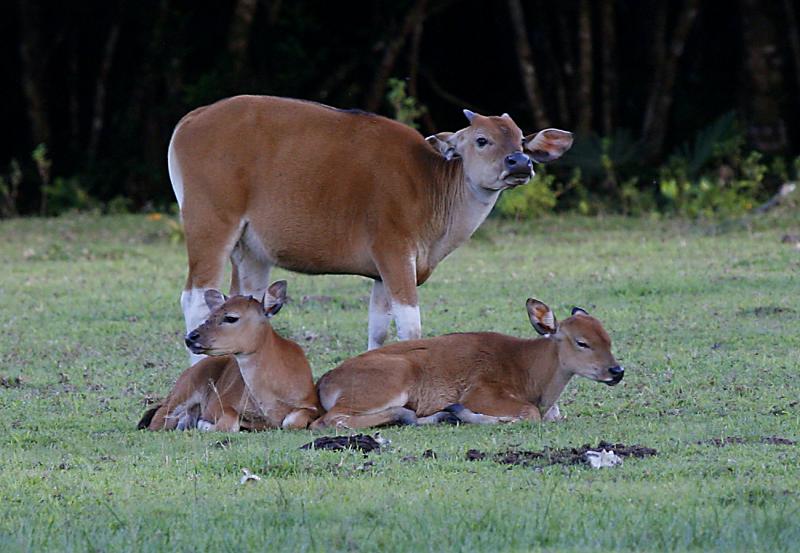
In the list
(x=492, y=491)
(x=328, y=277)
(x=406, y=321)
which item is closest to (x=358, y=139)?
(x=406, y=321)

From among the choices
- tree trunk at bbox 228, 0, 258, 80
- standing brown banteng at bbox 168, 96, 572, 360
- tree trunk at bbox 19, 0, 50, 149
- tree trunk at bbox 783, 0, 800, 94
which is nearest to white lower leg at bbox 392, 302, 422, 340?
standing brown banteng at bbox 168, 96, 572, 360

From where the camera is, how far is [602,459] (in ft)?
21.3

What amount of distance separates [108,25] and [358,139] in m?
13.7

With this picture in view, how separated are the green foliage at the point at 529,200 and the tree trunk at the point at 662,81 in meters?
2.31

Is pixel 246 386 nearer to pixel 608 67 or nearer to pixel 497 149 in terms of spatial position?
pixel 497 149

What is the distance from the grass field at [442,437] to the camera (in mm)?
5461

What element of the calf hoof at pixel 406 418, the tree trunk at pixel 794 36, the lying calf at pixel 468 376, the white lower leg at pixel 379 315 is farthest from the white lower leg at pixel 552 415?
the tree trunk at pixel 794 36

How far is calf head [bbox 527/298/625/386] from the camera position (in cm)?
785

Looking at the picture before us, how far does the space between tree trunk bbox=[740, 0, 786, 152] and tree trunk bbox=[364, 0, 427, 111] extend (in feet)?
13.0

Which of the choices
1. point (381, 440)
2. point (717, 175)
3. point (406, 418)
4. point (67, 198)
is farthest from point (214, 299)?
point (67, 198)

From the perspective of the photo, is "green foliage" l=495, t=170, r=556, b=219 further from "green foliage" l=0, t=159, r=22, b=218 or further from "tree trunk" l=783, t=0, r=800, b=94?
"green foliage" l=0, t=159, r=22, b=218

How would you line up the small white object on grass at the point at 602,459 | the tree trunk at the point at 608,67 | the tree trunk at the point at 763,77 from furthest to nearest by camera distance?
the tree trunk at the point at 608,67 < the tree trunk at the point at 763,77 < the small white object on grass at the point at 602,459

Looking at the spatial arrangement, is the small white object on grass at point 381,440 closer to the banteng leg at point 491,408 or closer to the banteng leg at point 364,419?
the banteng leg at point 364,419

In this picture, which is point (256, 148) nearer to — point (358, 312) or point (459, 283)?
point (358, 312)
